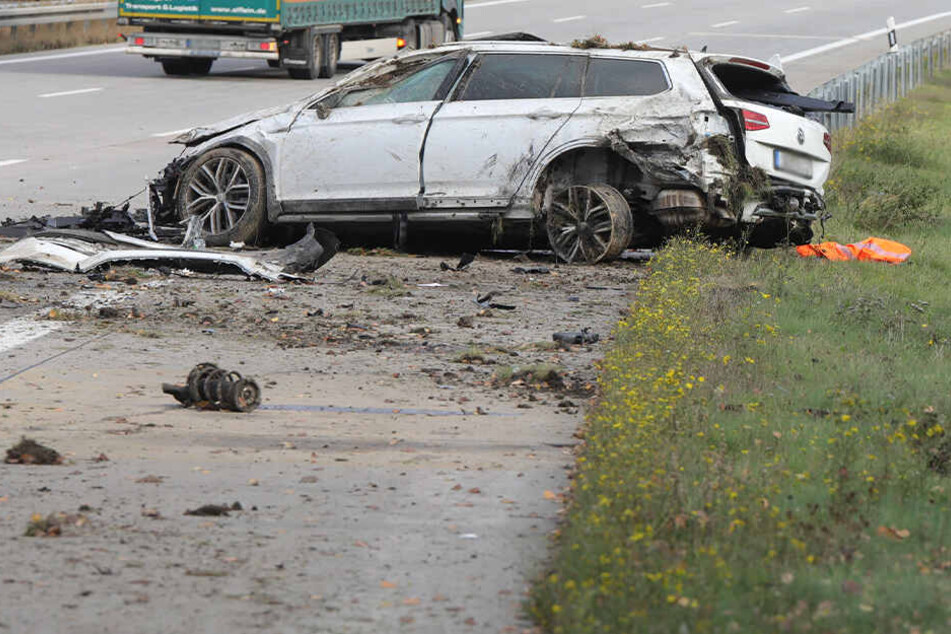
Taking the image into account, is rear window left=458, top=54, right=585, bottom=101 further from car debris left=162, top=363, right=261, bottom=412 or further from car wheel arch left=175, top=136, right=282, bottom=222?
car debris left=162, top=363, right=261, bottom=412

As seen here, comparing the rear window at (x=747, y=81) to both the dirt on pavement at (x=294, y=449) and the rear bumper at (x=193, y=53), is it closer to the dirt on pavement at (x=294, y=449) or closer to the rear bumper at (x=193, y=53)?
the dirt on pavement at (x=294, y=449)

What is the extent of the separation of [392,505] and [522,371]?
242 cm

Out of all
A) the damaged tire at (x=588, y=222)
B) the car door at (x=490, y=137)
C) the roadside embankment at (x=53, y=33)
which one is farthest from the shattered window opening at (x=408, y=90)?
the roadside embankment at (x=53, y=33)

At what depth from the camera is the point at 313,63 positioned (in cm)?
2705

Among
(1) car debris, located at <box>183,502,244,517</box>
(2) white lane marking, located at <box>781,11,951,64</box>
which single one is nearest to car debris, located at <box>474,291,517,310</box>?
(1) car debris, located at <box>183,502,244,517</box>

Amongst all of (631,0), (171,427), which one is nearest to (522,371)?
(171,427)

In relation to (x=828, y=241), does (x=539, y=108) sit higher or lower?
higher

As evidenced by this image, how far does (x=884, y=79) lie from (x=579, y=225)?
47.1 feet

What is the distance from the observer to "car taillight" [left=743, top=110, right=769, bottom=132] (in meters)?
11.5

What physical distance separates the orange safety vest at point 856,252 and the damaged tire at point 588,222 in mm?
1886

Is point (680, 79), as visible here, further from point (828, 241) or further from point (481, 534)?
point (481, 534)

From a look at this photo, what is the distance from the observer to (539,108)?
1170cm

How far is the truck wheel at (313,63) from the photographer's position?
26.9 meters

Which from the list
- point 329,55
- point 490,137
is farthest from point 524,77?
point 329,55
